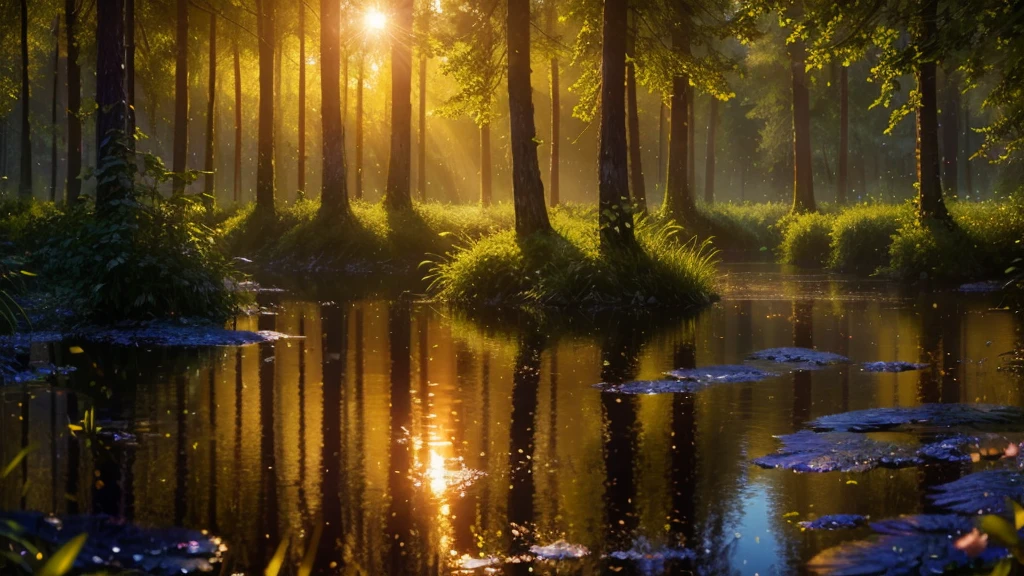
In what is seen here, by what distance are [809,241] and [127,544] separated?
31.3 m

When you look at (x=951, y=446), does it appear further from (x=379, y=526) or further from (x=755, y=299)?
(x=755, y=299)

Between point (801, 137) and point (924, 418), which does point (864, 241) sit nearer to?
point (801, 137)

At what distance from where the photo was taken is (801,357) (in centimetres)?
1297

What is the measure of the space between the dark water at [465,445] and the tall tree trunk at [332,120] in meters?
17.2

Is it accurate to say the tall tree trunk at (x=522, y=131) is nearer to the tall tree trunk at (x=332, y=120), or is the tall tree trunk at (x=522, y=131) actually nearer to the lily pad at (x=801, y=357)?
the lily pad at (x=801, y=357)

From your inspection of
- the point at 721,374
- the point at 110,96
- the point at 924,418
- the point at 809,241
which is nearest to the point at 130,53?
the point at 110,96

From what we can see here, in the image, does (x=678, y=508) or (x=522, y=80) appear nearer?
(x=678, y=508)

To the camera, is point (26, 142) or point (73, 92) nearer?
point (73, 92)

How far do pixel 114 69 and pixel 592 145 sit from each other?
6239 cm

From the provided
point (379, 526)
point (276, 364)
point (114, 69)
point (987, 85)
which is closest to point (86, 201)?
point (114, 69)

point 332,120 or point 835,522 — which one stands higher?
point 332,120

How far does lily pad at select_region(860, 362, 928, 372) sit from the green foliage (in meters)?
7.28

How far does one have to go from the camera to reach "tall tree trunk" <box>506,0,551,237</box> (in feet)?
73.3

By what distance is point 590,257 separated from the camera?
811 inches
